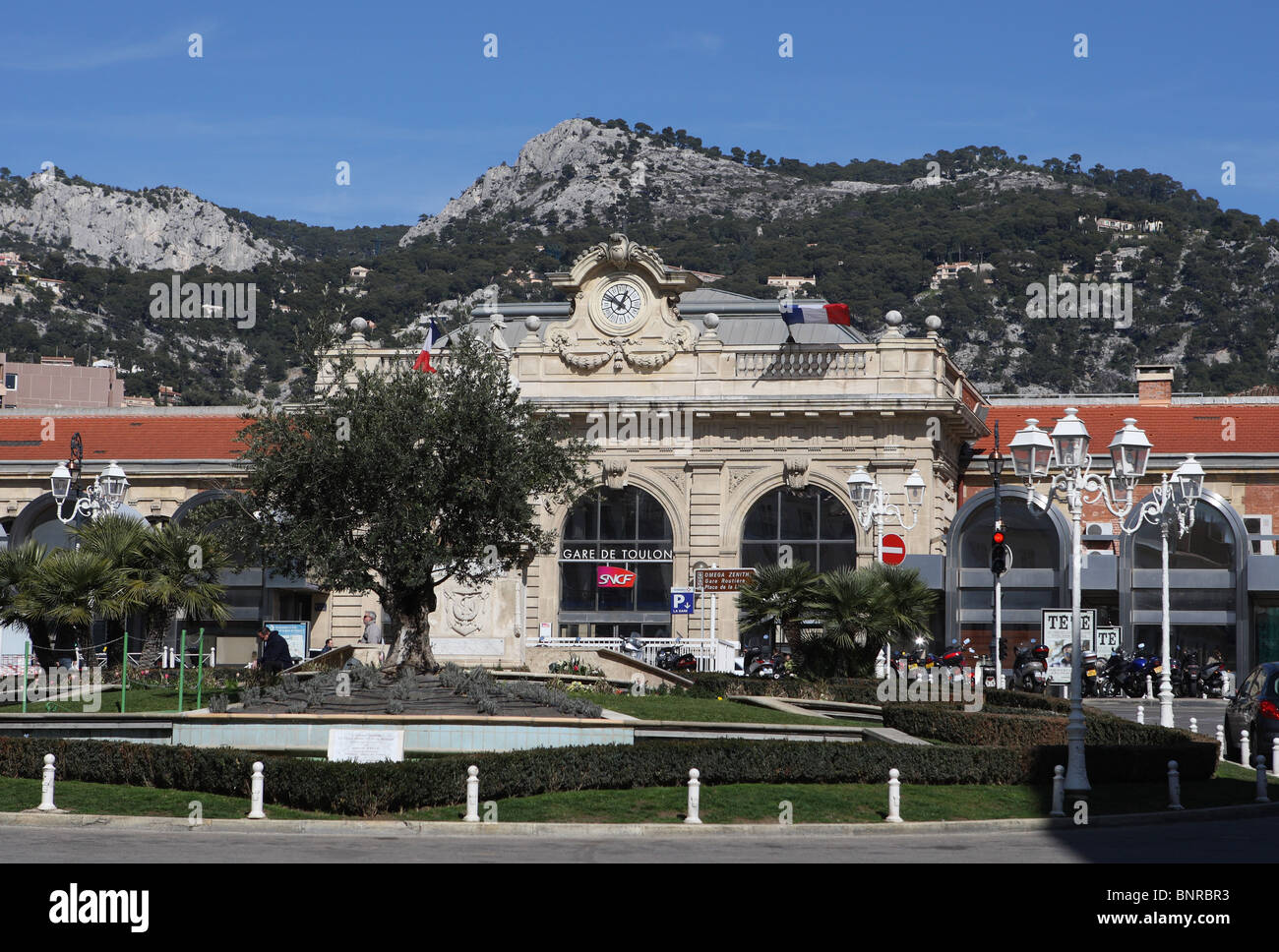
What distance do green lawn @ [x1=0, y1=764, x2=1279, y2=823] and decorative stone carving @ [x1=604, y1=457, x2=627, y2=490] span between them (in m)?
33.0

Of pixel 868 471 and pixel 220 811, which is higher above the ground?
pixel 868 471

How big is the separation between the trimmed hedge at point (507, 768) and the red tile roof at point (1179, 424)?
35.0m

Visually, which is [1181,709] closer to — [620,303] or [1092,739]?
[1092,739]

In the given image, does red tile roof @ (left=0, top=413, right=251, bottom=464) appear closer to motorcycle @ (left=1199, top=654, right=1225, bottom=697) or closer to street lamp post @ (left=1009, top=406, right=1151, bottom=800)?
motorcycle @ (left=1199, top=654, right=1225, bottom=697)

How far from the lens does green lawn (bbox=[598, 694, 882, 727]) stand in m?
28.7

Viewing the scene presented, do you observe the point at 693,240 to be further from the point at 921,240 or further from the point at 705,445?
the point at 705,445

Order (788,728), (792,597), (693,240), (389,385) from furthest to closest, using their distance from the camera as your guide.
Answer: (693,240)
(792,597)
(389,385)
(788,728)

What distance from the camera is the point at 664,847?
17594 mm

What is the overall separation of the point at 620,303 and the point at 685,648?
13.6m

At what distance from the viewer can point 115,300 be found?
12331cm

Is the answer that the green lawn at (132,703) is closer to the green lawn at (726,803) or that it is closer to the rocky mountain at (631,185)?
the green lawn at (726,803)

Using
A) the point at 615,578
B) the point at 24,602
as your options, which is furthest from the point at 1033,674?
the point at 24,602
